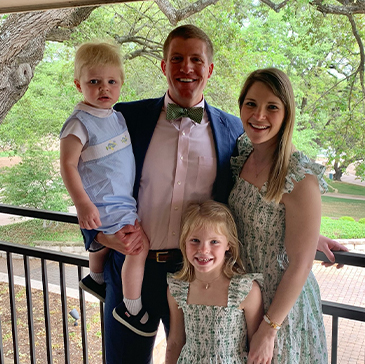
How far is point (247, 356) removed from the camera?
1440mm

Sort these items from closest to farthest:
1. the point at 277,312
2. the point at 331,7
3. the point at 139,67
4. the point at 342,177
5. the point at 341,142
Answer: the point at 277,312 → the point at 331,7 → the point at 341,142 → the point at 139,67 → the point at 342,177

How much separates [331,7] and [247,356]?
18.4ft

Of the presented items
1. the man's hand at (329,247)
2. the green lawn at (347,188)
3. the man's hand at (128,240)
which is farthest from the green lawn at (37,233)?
the man's hand at (329,247)

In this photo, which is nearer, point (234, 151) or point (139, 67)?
point (234, 151)

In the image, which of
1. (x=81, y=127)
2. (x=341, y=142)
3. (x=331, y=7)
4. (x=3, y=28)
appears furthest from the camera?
(x=341, y=142)

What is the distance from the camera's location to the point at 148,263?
5.33ft

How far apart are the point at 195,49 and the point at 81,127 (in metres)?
0.57

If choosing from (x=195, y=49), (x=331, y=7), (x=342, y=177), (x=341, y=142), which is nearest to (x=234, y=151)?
(x=195, y=49)

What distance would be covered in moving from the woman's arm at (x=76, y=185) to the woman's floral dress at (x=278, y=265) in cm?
55

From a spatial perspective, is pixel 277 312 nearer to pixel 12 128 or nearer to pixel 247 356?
pixel 247 356

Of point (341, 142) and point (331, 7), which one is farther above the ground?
point (331, 7)

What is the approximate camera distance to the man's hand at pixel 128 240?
154 cm

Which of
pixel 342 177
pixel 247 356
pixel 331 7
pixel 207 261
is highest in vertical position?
pixel 331 7

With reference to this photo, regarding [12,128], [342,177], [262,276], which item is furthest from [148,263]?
[342,177]
